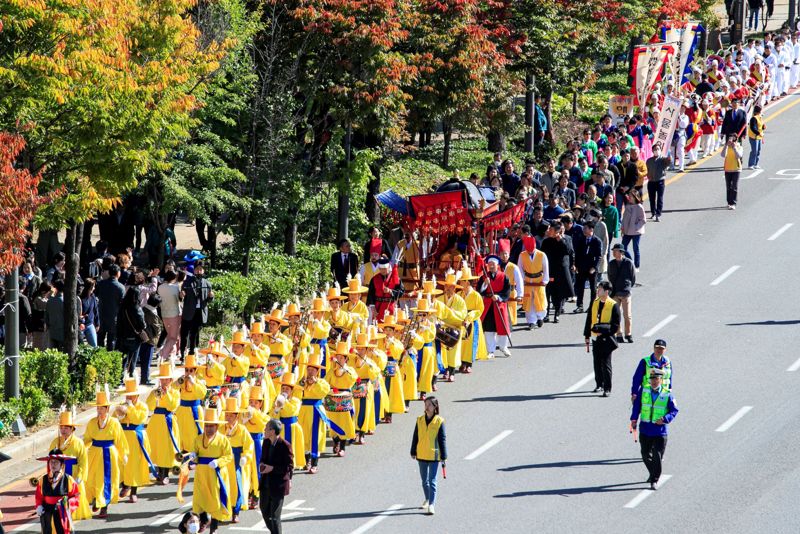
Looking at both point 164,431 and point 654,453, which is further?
point 164,431

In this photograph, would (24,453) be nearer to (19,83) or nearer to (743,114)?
(19,83)

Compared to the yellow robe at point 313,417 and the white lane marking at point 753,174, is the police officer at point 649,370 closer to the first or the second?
the yellow robe at point 313,417

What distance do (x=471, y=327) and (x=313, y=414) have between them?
499cm

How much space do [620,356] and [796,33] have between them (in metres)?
28.5

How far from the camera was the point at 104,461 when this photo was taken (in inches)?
690

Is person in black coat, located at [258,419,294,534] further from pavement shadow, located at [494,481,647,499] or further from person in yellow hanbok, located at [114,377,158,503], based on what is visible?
pavement shadow, located at [494,481,647,499]

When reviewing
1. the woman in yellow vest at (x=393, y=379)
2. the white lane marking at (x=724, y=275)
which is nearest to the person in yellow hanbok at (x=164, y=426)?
the woman in yellow vest at (x=393, y=379)

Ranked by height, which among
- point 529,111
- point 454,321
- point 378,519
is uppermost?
point 529,111

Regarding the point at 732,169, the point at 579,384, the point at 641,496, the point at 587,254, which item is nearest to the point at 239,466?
the point at 641,496

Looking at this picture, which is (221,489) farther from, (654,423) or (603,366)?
(603,366)

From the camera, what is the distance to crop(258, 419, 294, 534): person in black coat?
53.1 feet

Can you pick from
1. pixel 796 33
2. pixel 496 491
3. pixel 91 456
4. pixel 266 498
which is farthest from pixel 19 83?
pixel 796 33

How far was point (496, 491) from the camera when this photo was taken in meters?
18.0

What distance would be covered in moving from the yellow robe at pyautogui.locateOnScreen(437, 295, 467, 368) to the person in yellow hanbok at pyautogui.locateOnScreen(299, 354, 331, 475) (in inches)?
161
